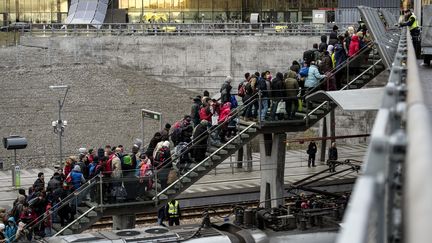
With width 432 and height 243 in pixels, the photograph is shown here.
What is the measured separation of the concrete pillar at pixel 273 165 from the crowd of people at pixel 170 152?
2026mm

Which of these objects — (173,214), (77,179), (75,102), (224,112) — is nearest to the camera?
(77,179)

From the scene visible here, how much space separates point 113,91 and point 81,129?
7156mm

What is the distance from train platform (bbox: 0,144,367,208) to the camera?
35.6m

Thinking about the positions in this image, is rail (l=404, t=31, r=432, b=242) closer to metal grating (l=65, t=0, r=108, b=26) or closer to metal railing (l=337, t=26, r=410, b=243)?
metal railing (l=337, t=26, r=410, b=243)

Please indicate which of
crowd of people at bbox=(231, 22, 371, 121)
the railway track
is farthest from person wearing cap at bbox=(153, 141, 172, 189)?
the railway track

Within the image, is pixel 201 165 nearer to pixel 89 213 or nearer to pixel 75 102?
pixel 89 213

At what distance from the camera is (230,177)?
39688 mm

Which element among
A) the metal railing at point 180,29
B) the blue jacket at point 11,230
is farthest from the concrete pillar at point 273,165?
the metal railing at point 180,29

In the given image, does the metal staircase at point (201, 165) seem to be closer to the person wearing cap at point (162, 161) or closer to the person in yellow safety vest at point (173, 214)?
the person wearing cap at point (162, 161)

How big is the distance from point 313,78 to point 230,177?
13903 millimetres

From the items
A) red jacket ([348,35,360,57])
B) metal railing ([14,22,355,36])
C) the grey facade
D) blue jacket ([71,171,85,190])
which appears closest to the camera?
blue jacket ([71,171,85,190])

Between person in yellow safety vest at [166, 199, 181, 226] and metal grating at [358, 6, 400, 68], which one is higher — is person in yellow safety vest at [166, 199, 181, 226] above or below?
below

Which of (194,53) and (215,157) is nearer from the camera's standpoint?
(215,157)

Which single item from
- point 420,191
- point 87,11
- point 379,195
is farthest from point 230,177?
point 87,11
